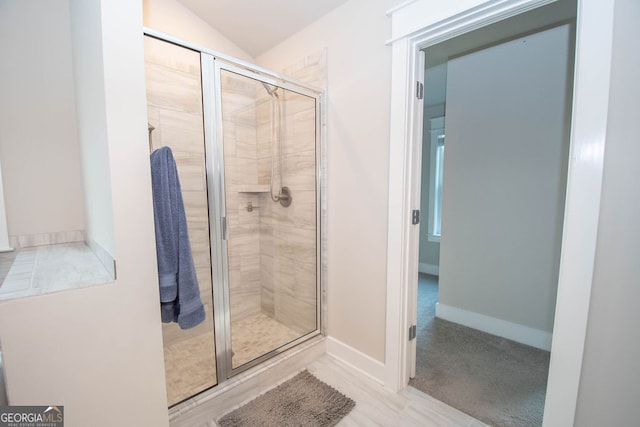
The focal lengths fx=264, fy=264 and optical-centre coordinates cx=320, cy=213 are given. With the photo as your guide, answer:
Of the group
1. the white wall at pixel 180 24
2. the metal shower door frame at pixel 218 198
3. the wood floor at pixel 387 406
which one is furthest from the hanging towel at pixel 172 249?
the white wall at pixel 180 24

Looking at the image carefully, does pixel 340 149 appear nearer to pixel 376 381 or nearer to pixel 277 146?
pixel 277 146

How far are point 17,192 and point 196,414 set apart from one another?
151 centimetres

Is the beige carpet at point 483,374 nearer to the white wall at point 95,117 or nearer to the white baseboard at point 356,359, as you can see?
the white baseboard at point 356,359

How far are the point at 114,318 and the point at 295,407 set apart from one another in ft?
3.43

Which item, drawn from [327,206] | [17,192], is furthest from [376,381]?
[17,192]

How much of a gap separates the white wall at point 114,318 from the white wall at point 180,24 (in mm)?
961

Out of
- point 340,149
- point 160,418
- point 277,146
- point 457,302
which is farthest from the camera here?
point 457,302

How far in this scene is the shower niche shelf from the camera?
6.62ft

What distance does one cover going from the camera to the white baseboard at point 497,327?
6.60 ft

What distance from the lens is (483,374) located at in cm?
172

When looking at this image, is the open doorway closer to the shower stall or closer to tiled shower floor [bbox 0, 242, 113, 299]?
the shower stall

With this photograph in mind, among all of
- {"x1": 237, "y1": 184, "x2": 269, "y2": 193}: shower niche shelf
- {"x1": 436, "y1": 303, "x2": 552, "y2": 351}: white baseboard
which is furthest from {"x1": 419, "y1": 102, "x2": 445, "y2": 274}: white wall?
{"x1": 237, "y1": 184, "x2": 269, "y2": 193}: shower niche shelf

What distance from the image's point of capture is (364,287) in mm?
1714

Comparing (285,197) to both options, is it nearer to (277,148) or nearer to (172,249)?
(277,148)
